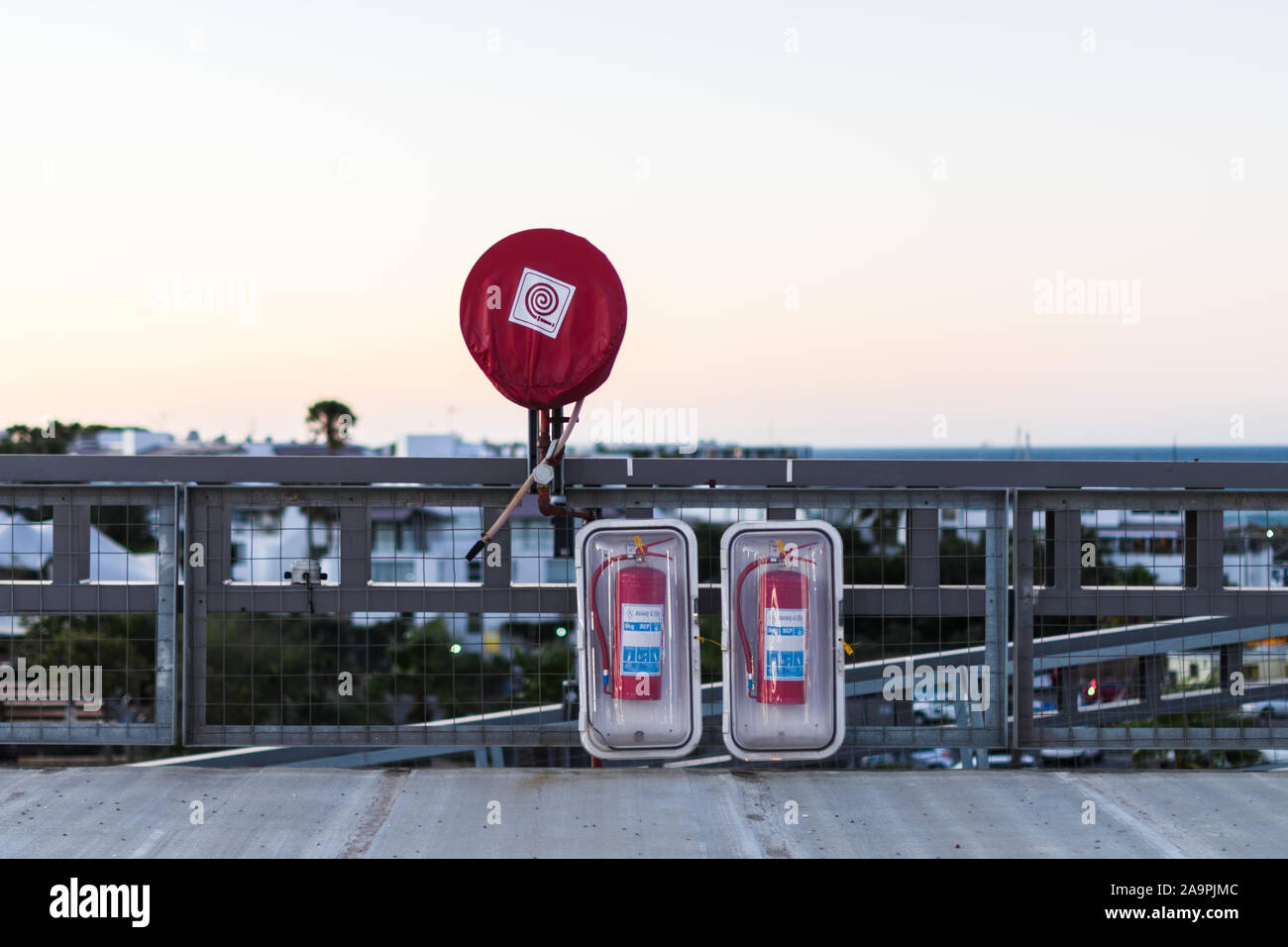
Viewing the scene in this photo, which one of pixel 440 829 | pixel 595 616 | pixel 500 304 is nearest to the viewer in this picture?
pixel 440 829

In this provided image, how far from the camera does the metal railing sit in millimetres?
5527

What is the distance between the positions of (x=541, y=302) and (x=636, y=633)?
1.82 m

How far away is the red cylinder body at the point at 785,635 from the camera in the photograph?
5.38 meters

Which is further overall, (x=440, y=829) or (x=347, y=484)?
(x=347, y=484)

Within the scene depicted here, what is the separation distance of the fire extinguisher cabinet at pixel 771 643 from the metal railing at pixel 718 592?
17 centimetres

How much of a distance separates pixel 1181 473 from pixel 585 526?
340cm

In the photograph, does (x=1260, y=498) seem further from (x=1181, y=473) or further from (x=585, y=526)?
(x=585, y=526)

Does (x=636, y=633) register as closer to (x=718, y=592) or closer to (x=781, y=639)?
(x=718, y=592)

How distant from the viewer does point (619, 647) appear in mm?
5379

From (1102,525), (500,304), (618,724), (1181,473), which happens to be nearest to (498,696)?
(618,724)

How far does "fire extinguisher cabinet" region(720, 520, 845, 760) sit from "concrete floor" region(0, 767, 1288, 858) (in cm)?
25

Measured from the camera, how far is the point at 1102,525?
5.97 m

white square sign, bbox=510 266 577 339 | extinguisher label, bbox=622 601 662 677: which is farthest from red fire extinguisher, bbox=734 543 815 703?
white square sign, bbox=510 266 577 339

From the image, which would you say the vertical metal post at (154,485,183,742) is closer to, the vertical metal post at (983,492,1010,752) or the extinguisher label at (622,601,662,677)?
the extinguisher label at (622,601,662,677)
